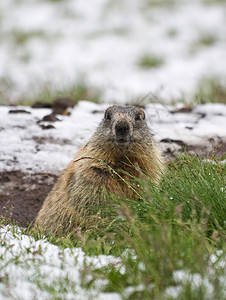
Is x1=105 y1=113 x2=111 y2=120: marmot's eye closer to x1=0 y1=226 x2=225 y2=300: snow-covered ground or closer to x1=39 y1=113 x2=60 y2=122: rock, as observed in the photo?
x1=0 y1=226 x2=225 y2=300: snow-covered ground

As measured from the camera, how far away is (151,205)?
9.98ft

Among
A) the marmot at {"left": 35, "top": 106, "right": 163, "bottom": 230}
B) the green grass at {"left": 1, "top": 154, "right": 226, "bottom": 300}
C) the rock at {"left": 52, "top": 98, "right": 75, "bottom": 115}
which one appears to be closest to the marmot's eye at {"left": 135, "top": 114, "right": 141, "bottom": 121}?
the marmot at {"left": 35, "top": 106, "right": 163, "bottom": 230}

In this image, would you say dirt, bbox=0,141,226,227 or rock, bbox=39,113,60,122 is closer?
dirt, bbox=0,141,226,227

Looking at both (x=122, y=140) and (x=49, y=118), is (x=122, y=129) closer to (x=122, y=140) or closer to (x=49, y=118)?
(x=122, y=140)

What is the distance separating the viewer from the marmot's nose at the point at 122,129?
3562mm

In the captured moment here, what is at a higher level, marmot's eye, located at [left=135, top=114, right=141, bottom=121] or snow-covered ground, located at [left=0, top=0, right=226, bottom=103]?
marmot's eye, located at [left=135, top=114, right=141, bottom=121]

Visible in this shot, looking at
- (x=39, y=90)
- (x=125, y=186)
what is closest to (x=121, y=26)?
(x=39, y=90)

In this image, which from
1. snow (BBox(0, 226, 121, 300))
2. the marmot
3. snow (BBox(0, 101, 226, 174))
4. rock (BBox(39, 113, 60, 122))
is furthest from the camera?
rock (BBox(39, 113, 60, 122))

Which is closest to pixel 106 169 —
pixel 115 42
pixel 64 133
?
pixel 64 133

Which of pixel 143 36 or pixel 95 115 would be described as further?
pixel 143 36

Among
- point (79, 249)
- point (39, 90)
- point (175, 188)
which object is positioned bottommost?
point (39, 90)

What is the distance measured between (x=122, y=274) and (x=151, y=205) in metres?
0.75

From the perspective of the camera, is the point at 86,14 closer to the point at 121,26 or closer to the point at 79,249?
the point at 121,26

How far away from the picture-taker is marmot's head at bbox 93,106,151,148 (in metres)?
3.60
